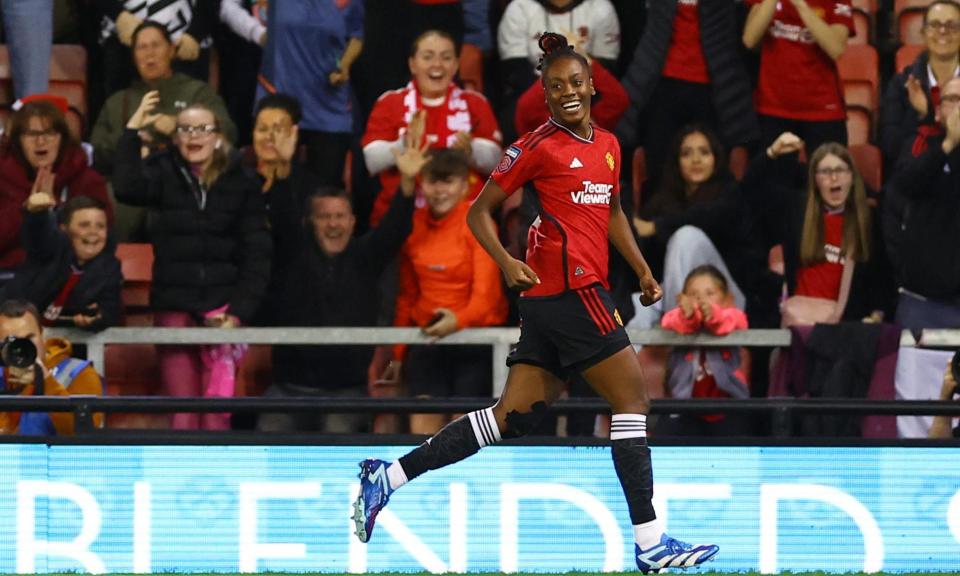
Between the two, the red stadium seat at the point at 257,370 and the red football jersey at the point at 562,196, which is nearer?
→ the red football jersey at the point at 562,196

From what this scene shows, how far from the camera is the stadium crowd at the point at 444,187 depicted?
29.2 feet

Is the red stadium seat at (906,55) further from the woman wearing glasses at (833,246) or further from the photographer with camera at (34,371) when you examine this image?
the photographer with camera at (34,371)

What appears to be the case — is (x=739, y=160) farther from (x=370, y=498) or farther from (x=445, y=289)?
(x=370, y=498)

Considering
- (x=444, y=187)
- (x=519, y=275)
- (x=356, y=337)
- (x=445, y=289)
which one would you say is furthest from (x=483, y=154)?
(x=519, y=275)

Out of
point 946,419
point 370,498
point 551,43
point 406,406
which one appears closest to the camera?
point 551,43

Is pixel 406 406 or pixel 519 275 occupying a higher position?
pixel 519 275

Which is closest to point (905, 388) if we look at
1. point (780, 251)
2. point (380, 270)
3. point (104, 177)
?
point (780, 251)

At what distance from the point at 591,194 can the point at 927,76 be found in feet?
13.2

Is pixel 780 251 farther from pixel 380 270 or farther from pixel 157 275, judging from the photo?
pixel 157 275

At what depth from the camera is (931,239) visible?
8.90 metres

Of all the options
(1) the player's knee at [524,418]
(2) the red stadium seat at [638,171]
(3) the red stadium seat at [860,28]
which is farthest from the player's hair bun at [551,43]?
(3) the red stadium seat at [860,28]

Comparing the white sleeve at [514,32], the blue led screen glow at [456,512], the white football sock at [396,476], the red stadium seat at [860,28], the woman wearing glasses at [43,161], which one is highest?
the red stadium seat at [860,28]

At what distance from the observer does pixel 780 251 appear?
388 inches

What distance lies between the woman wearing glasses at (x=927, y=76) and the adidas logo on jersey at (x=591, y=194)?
3.62 meters
